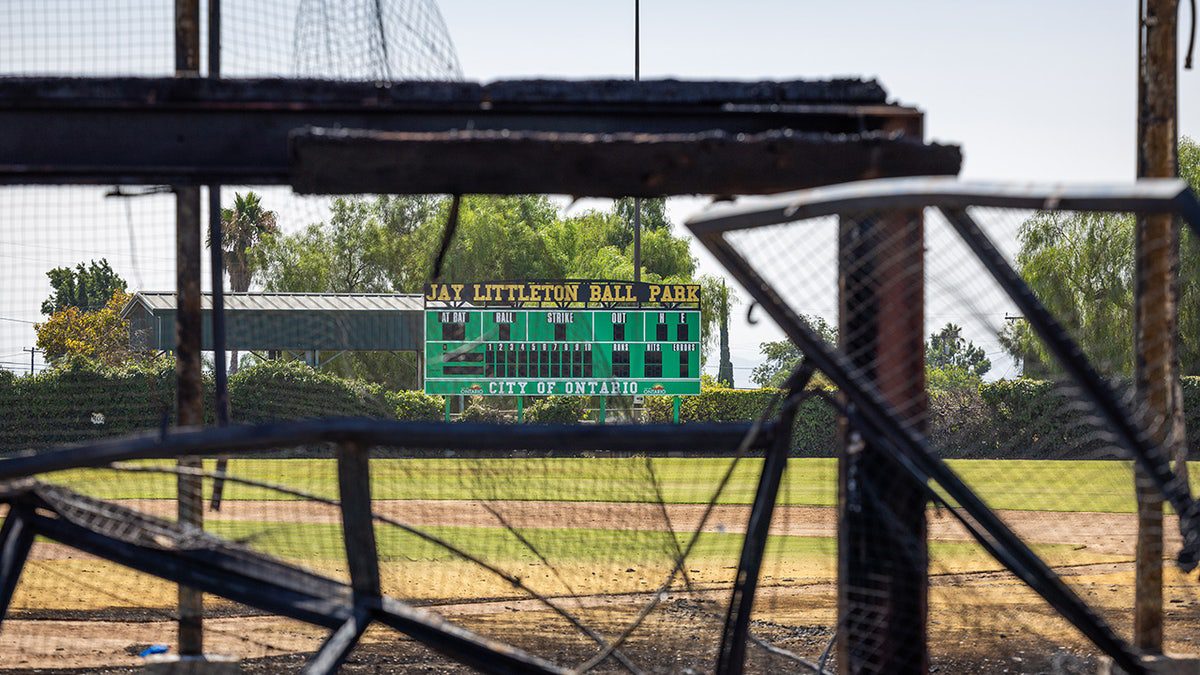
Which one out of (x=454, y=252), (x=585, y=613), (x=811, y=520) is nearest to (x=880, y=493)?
(x=585, y=613)

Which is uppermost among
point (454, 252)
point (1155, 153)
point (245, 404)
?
point (454, 252)

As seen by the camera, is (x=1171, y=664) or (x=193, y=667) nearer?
(x=193, y=667)

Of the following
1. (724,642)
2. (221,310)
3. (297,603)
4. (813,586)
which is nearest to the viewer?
(297,603)

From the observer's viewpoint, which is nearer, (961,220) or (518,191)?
(961,220)

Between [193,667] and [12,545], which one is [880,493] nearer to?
[12,545]

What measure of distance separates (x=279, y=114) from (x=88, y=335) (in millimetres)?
37991

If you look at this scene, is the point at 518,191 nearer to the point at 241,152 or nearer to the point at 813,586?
the point at 241,152

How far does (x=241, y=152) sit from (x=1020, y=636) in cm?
739

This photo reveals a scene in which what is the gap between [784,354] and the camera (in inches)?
1359

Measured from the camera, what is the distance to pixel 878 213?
A: 4.70 meters

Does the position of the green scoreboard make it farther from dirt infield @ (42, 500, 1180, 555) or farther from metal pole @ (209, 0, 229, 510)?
metal pole @ (209, 0, 229, 510)

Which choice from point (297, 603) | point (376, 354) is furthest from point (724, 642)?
point (376, 354)

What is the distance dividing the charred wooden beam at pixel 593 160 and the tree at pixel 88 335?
24.2 metres

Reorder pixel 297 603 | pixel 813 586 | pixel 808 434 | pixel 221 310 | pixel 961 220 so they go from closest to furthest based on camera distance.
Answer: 1. pixel 961 220
2. pixel 297 603
3. pixel 221 310
4. pixel 813 586
5. pixel 808 434
